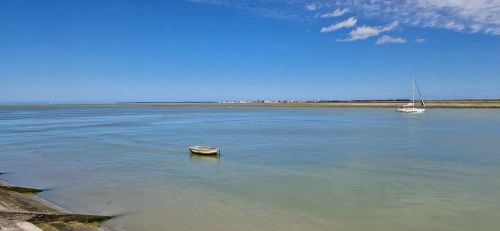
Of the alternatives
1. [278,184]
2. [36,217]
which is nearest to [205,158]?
[278,184]

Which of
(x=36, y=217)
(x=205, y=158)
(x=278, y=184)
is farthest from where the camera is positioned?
(x=205, y=158)

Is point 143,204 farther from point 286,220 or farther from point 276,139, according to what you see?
point 276,139

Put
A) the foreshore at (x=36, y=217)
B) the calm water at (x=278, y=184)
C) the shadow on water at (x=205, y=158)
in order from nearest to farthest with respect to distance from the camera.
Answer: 1. the foreshore at (x=36, y=217)
2. the calm water at (x=278, y=184)
3. the shadow on water at (x=205, y=158)

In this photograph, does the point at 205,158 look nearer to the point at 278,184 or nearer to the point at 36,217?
the point at 278,184

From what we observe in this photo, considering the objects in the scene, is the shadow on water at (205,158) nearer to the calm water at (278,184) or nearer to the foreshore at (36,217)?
the calm water at (278,184)

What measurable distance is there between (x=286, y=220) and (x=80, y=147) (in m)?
21.9

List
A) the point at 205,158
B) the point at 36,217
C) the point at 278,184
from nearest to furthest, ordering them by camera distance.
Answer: the point at 36,217 → the point at 278,184 → the point at 205,158

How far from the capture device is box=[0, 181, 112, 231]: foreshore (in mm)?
9202

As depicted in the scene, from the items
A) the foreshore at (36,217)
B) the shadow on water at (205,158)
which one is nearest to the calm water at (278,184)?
the shadow on water at (205,158)

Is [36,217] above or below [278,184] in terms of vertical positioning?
above

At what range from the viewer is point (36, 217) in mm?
9914

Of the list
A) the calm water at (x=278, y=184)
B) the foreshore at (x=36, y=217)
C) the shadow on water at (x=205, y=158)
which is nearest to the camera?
the foreshore at (x=36, y=217)

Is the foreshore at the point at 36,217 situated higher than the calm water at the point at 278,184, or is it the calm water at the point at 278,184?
the foreshore at the point at 36,217

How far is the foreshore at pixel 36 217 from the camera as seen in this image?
9.20 m
